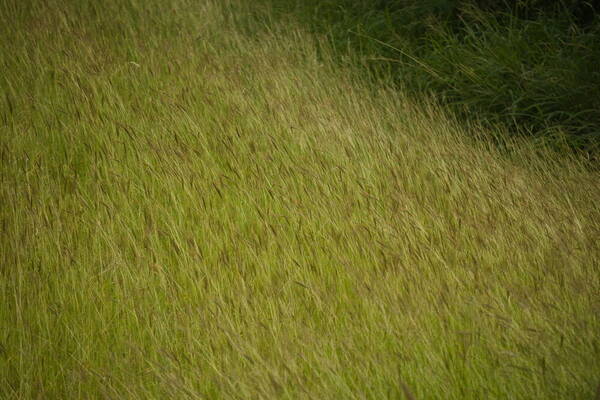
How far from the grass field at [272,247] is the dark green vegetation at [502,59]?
320 mm

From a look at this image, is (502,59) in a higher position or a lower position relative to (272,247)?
higher

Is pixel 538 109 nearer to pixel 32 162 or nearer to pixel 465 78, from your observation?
pixel 465 78

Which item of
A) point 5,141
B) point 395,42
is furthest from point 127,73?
point 395,42

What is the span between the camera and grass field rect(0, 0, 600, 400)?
79.7 inches

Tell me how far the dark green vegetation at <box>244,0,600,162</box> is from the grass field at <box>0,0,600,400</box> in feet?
1.05

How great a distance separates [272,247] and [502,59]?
8.17 feet

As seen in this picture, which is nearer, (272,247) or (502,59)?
(272,247)

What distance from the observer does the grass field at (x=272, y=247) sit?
6.64 feet

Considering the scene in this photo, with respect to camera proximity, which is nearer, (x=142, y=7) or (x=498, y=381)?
(x=498, y=381)

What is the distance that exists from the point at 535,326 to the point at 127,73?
3.13 metres

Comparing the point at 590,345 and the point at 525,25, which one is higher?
the point at 525,25

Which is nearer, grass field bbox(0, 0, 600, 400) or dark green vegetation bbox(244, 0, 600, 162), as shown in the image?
grass field bbox(0, 0, 600, 400)

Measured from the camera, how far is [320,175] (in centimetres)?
320

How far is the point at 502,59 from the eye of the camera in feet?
14.3
